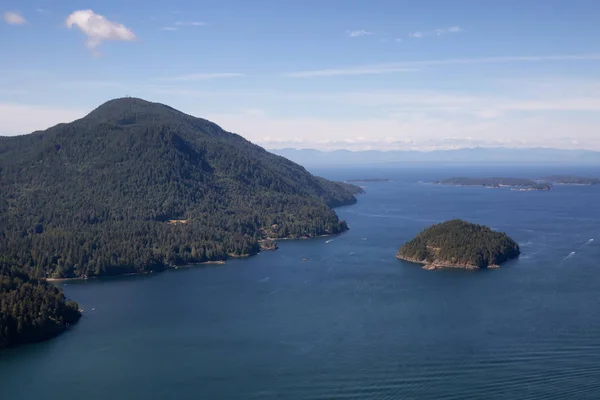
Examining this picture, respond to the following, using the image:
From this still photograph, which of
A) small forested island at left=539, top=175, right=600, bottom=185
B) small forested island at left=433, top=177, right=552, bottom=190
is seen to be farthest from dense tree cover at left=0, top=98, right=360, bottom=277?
small forested island at left=539, top=175, right=600, bottom=185

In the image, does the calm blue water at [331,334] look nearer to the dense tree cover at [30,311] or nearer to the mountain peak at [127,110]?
the dense tree cover at [30,311]

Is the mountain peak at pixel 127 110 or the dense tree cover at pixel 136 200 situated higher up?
the mountain peak at pixel 127 110

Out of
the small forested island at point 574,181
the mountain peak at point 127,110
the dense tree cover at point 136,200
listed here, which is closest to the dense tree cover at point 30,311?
the dense tree cover at point 136,200

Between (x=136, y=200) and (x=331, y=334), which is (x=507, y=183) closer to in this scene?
(x=136, y=200)

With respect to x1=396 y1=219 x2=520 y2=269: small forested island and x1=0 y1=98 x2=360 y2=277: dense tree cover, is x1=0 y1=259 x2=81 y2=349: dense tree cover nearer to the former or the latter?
x1=0 y1=98 x2=360 y2=277: dense tree cover

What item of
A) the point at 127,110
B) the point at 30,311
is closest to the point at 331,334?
the point at 30,311
